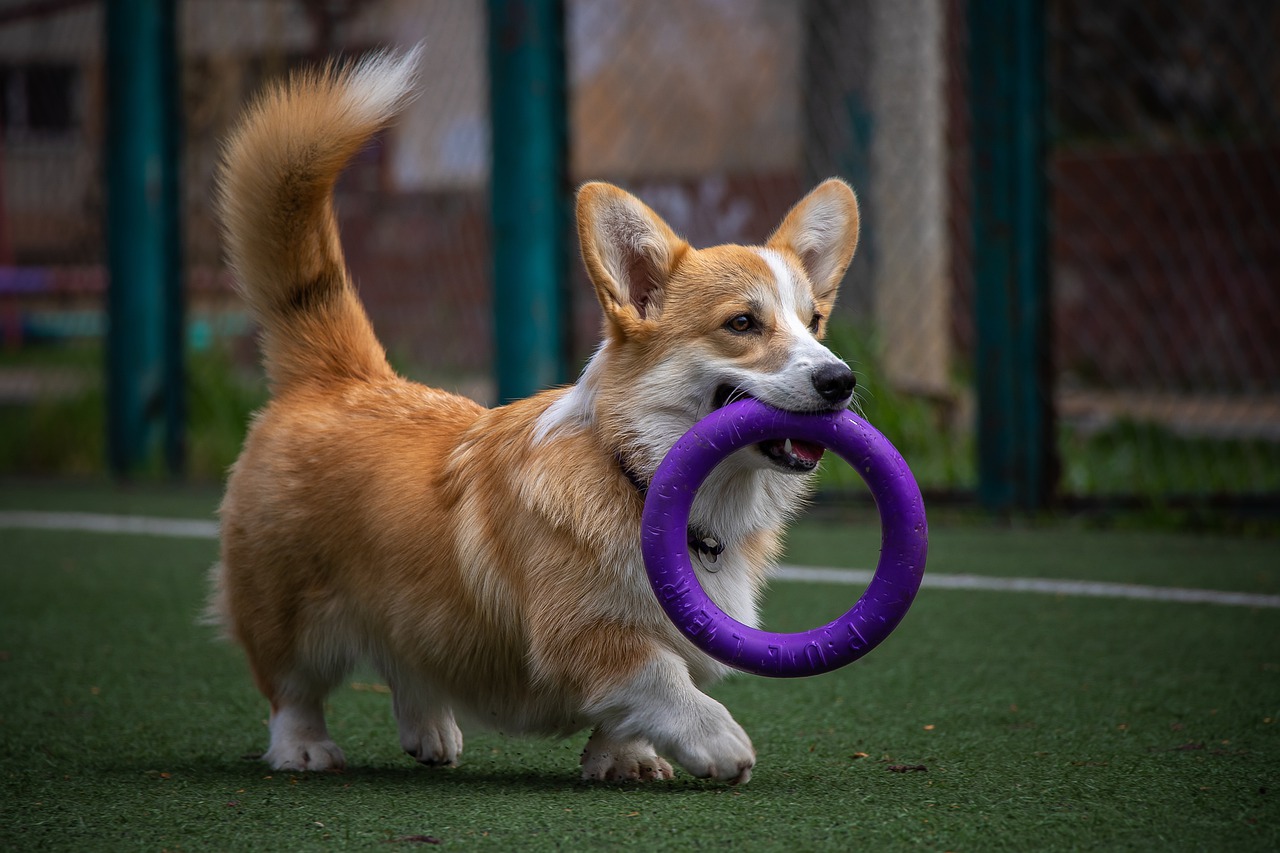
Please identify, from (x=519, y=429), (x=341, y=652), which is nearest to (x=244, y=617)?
(x=341, y=652)

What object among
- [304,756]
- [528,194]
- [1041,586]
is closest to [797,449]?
[304,756]

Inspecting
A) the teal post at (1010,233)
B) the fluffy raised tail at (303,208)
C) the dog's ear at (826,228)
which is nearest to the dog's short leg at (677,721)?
the dog's ear at (826,228)

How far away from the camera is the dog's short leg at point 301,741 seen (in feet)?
8.67

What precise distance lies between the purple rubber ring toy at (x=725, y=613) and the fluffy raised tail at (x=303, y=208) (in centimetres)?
103

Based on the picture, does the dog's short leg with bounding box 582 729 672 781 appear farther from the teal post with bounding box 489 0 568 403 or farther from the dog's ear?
the teal post with bounding box 489 0 568 403

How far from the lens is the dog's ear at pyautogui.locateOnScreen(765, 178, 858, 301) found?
2.94m

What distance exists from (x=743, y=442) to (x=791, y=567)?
236 cm

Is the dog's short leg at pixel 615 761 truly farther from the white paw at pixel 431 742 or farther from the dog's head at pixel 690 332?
the dog's head at pixel 690 332

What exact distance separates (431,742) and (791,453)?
0.90m

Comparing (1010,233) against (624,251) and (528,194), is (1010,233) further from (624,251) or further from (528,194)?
(624,251)

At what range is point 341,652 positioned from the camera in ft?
9.09

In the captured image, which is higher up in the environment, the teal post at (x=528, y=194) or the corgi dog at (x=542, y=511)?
the teal post at (x=528, y=194)

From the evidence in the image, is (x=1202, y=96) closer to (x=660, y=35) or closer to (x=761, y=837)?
(x=660, y=35)

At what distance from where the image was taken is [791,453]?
253cm
